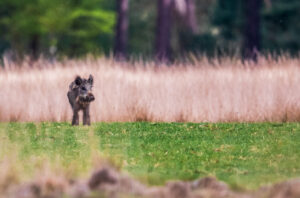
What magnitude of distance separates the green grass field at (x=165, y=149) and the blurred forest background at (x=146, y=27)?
1774cm

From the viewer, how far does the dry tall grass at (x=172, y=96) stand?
12203 mm

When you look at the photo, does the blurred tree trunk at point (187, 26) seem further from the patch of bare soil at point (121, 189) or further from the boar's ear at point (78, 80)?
the patch of bare soil at point (121, 189)

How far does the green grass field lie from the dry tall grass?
720 millimetres

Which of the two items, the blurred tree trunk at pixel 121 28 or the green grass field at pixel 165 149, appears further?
the blurred tree trunk at pixel 121 28

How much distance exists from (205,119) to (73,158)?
399cm

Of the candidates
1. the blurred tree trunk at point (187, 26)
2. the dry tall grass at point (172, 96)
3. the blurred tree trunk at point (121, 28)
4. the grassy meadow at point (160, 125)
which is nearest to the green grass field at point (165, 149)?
the grassy meadow at point (160, 125)

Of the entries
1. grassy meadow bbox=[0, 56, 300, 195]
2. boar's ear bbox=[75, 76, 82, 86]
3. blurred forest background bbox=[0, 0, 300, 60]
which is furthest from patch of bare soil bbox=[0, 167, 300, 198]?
blurred forest background bbox=[0, 0, 300, 60]

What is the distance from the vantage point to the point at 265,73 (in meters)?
14.1

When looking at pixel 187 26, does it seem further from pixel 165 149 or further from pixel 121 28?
pixel 165 149

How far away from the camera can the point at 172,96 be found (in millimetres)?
12844

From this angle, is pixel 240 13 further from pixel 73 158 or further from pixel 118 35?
pixel 73 158

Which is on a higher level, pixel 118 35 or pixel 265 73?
pixel 118 35

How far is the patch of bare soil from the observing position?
6172mm

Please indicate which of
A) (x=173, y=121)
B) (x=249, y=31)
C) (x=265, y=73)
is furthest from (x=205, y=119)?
(x=249, y=31)
